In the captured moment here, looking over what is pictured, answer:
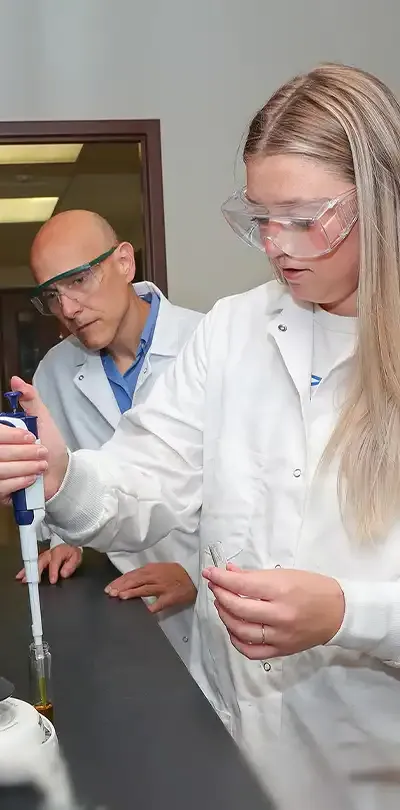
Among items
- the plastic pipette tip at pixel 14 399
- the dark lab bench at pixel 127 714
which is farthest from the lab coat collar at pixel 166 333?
the plastic pipette tip at pixel 14 399

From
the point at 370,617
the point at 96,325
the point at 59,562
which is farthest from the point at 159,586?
the point at 96,325

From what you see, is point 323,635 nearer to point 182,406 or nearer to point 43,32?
point 182,406

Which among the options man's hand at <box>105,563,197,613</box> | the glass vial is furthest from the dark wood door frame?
the glass vial

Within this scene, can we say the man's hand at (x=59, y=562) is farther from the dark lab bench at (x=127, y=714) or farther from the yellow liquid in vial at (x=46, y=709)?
the yellow liquid in vial at (x=46, y=709)

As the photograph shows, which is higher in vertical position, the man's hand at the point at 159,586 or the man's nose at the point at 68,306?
the man's nose at the point at 68,306

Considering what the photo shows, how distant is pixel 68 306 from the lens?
8.32 feet

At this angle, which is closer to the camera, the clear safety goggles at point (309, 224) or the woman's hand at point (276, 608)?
the woman's hand at point (276, 608)

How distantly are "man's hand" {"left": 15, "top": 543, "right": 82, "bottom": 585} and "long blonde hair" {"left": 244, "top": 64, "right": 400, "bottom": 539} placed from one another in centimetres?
64

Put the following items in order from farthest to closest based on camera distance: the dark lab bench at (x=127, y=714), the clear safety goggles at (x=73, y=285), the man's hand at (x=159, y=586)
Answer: the clear safety goggles at (x=73, y=285) < the man's hand at (x=159, y=586) < the dark lab bench at (x=127, y=714)

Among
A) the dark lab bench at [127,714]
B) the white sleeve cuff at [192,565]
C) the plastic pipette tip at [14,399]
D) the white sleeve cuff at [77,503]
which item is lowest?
the white sleeve cuff at [192,565]

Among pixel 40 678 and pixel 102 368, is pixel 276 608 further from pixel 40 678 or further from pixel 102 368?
pixel 102 368

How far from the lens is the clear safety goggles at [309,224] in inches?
50.4

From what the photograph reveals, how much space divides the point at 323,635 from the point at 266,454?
376 millimetres

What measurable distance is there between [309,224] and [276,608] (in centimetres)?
54
